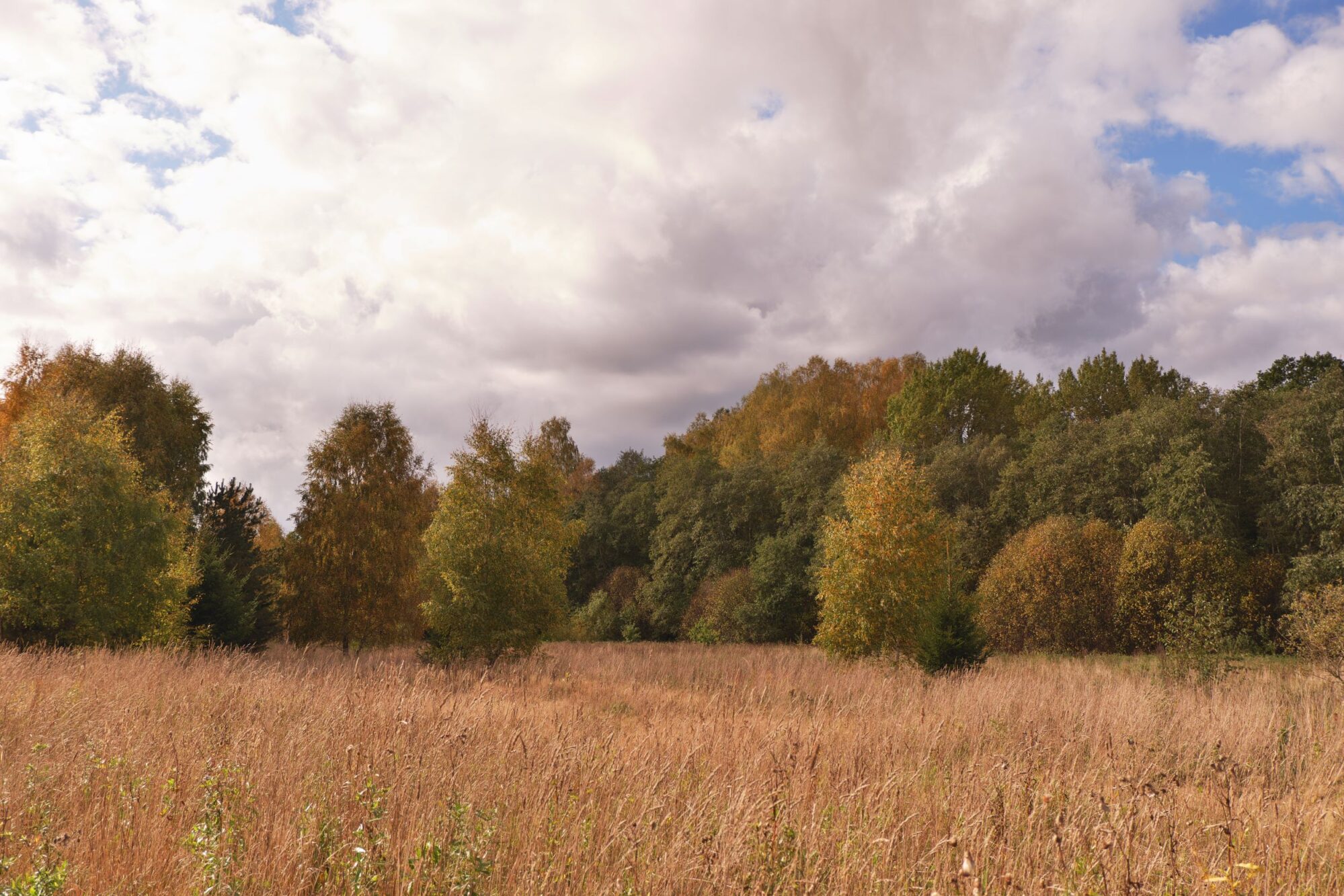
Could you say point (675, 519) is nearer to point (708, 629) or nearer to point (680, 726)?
point (708, 629)

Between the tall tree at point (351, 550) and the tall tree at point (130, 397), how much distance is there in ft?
23.2

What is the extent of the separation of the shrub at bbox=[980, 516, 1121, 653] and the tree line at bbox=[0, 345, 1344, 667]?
11 cm

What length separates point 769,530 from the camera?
46719 millimetres

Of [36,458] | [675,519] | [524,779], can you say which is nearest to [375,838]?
[524,779]

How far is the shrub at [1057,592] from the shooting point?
30641mm

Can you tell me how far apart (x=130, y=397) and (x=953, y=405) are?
44.4 m

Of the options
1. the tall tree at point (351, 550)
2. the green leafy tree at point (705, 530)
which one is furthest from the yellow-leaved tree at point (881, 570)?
the green leafy tree at point (705, 530)

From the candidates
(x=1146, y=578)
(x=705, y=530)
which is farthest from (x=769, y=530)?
(x=1146, y=578)

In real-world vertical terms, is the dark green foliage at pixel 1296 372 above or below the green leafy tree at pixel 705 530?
above

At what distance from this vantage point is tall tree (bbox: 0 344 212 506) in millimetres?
Answer: 29859

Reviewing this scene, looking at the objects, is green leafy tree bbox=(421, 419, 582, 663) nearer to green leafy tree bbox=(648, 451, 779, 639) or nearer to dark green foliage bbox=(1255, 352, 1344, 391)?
green leafy tree bbox=(648, 451, 779, 639)

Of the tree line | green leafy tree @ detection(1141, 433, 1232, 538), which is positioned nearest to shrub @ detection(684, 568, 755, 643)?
the tree line

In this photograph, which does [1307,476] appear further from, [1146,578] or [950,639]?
[950,639]

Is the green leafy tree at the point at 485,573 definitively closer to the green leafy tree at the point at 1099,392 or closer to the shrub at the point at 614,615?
the shrub at the point at 614,615
